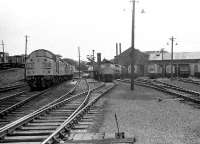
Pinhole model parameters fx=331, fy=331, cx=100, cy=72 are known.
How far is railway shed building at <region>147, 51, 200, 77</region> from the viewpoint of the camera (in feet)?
221

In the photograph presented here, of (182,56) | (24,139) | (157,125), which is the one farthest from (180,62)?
(24,139)

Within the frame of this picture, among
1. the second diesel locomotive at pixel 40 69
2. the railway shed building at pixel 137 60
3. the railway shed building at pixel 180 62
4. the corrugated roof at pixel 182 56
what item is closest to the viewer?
the second diesel locomotive at pixel 40 69

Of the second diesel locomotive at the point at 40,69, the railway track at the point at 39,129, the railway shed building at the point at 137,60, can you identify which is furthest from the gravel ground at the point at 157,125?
the railway shed building at the point at 137,60

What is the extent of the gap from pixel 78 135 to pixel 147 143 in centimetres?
180

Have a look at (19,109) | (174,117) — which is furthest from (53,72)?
(174,117)

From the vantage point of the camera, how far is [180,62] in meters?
83.8

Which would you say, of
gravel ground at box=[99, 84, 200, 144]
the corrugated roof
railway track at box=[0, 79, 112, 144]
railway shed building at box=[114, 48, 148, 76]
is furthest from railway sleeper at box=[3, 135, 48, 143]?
the corrugated roof

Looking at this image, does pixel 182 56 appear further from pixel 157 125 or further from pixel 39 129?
pixel 39 129

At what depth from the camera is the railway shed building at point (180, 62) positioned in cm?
6744

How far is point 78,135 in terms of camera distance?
8.33m

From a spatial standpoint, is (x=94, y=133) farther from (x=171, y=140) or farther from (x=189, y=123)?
(x=189, y=123)

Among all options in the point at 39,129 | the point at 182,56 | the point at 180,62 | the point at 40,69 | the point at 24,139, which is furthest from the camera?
the point at 182,56

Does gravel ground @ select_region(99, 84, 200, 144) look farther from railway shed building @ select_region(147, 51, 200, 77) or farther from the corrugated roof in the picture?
the corrugated roof

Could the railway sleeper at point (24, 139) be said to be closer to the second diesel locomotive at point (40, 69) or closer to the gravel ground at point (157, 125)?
the gravel ground at point (157, 125)
